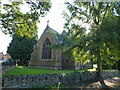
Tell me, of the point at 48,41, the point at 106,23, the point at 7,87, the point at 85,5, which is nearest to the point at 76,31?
the point at 85,5

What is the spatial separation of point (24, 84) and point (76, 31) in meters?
7.06

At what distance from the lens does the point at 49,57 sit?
922 inches

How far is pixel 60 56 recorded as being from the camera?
21.4m

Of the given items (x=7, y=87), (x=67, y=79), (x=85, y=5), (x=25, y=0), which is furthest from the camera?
(x=85, y=5)

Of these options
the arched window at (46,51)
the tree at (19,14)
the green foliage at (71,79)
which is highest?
the tree at (19,14)

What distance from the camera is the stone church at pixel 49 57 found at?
21.4m

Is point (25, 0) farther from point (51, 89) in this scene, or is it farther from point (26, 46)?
point (26, 46)

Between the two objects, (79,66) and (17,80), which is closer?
(17,80)

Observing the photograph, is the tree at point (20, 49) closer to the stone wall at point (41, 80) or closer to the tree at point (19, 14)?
the tree at point (19, 14)

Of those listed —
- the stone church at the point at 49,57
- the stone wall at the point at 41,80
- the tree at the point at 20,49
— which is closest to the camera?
the stone wall at the point at 41,80

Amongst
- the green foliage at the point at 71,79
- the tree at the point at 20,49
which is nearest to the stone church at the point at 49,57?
the tree at the point at 20,49

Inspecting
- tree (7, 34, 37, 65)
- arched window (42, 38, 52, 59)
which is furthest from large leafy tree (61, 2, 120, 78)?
tree (7, 34, 37, 65)

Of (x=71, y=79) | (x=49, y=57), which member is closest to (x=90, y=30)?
(x=71, y=79)

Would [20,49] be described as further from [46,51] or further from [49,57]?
[49,57]
